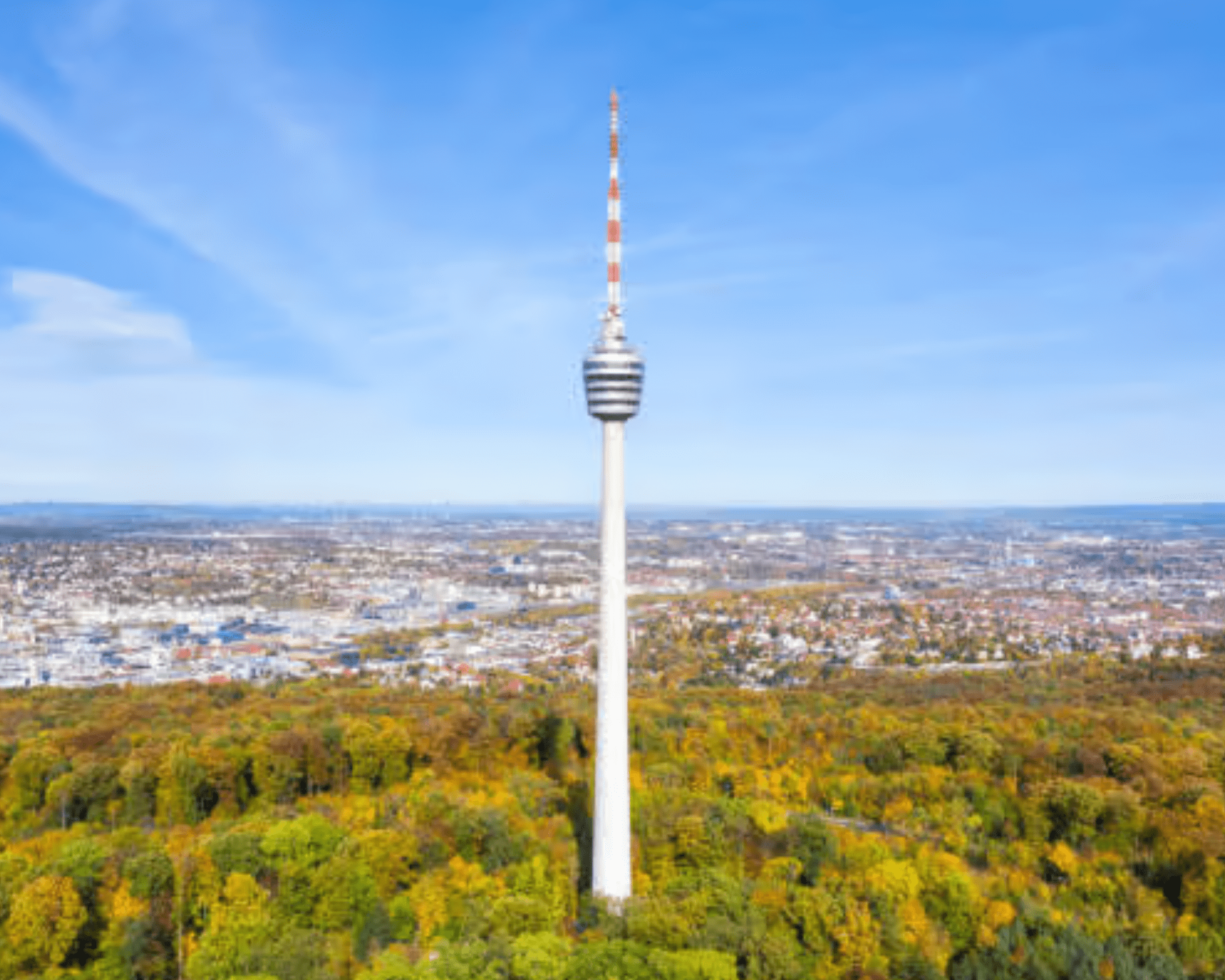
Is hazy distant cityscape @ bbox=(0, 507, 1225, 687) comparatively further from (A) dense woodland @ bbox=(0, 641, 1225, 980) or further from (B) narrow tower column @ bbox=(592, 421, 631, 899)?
(B) narrow tower column @ bbox=(592, 421, 631, 899)

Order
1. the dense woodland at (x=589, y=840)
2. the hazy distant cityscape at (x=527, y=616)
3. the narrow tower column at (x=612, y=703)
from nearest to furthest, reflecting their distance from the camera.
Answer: the dense woodland at (x=589, y=840) → the narrow tower column at (x=612, y=703) → the hazy distant cityscape at (x=527, y=616)

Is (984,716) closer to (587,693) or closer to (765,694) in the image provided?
(765,694)

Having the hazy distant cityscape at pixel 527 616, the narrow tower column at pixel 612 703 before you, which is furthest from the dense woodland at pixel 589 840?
the hazy distant cityscape at pixel 527 616

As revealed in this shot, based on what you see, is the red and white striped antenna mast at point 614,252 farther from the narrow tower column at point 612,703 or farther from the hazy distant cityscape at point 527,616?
the hazy distant cityscape at point 527,616

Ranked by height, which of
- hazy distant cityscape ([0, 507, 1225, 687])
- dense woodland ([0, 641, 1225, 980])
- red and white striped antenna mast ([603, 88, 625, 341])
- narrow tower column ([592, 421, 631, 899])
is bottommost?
hazy distant cityscape ([0, 507, 1225, 687])

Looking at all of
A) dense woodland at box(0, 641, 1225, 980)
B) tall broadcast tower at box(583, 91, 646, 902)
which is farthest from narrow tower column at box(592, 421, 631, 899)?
dense woodland at box(0, 641, 1225, 980)

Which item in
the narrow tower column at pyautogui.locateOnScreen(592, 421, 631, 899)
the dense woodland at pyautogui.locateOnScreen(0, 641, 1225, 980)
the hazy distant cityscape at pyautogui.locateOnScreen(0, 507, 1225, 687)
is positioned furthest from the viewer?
the hazy distant cityscape at pyautogui.locateOnScreen(0, 507, 1225, 687)

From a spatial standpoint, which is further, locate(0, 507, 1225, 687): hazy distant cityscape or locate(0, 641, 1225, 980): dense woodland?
locate(0, 507, 1225, 687): hazy distant cityscape
